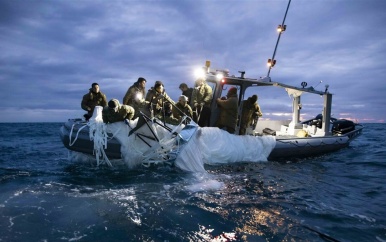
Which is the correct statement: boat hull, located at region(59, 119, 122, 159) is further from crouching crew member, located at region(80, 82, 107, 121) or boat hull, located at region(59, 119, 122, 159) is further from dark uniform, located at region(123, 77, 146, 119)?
crouching crew member, located at region(80, 82, 107, 121)

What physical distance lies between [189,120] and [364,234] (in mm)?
4809

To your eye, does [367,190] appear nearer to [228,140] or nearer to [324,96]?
[228,140]

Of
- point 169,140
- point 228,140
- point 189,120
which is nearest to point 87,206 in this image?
point 169,140

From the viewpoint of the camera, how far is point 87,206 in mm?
4250

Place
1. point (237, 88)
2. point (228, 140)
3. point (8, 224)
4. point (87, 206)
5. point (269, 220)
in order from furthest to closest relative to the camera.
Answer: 1. point (237, 88)
2. point (228, 140)
3. point (87, 206)
4. point (269, 220)
5. point (8, 224)

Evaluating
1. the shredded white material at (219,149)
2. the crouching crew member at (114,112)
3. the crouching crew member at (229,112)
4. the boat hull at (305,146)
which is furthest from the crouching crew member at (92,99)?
the boat hull at (305,146)

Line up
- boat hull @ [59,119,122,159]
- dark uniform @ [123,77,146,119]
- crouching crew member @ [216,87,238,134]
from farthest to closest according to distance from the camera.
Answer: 1. crouching crew member @ [216,87,238,134]
2. dark uniform @ [123,77,146,119]
3. boat hull @ [59,119,122,159]

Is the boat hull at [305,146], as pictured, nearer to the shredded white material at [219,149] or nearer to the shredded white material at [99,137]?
the shredded white material at [219,149]

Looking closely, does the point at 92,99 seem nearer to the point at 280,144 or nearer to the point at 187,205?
the point at 187,205

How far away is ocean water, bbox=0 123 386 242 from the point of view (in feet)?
11.4

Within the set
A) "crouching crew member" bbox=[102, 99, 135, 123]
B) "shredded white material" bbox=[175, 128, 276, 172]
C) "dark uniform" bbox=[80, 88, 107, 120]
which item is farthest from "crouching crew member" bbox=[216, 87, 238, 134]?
"dark uniform" bbox=[80, 88, 107, 120]

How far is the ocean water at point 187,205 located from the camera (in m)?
3.47

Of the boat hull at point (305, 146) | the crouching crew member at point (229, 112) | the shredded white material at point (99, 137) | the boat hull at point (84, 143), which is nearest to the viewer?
the shredded white material at point (99, 137)

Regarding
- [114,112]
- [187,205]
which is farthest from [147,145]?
[187,205]
